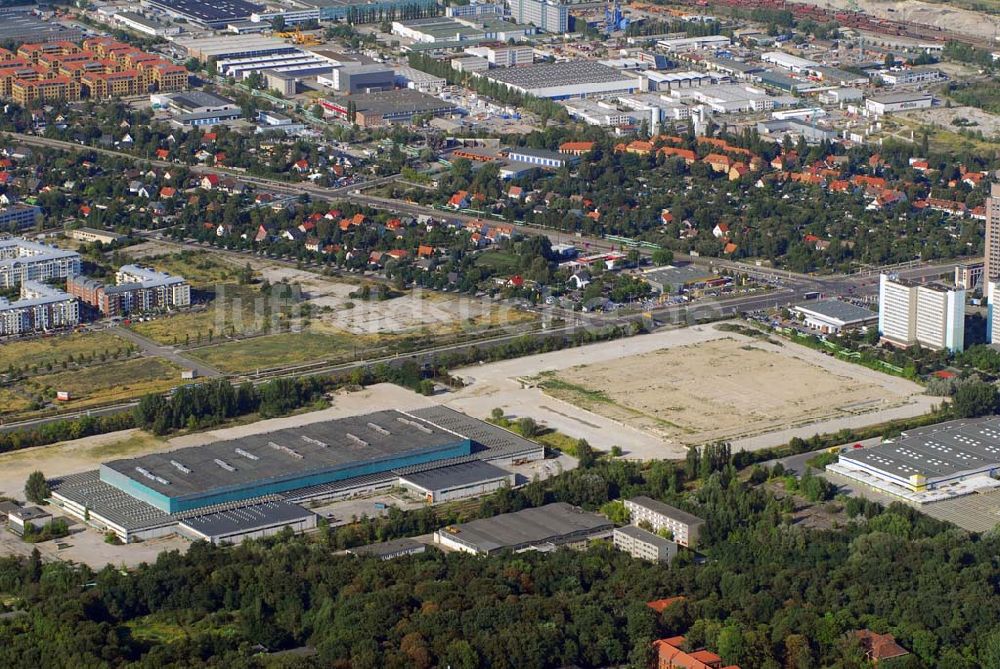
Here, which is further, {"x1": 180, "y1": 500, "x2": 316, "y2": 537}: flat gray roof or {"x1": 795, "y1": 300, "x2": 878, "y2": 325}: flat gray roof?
{"x1": 795, "y1": 300, "x2": 878, "y2": 325}: flat gray roof

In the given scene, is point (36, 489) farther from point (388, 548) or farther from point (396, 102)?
point (396, 102)

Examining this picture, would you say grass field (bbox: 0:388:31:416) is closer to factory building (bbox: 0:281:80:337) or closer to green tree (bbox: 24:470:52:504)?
factory building (bbox: 0:281:80:337)

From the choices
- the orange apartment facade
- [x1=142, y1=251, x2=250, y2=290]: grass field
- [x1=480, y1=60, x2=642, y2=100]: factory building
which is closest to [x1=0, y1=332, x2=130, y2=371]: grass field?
[x1=142, y1=251, x2=250, y2=290]: grass field

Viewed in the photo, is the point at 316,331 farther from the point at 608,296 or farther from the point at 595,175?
the point at 595,175

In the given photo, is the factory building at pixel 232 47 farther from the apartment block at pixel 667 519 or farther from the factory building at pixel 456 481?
the apartment block at pixel 667 519

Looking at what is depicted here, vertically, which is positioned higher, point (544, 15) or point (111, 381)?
point (544, 15)

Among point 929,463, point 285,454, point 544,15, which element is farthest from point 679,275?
point 544,15

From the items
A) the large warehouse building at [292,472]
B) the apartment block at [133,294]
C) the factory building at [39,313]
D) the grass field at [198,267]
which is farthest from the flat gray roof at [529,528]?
the grass field at [198,267]
